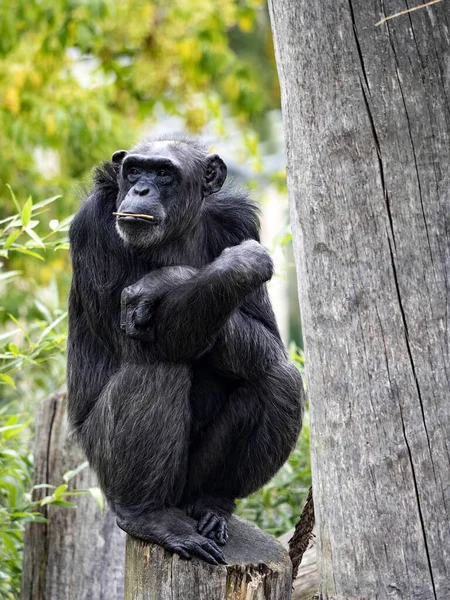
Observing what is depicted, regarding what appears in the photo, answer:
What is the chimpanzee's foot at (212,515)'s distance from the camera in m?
4.42

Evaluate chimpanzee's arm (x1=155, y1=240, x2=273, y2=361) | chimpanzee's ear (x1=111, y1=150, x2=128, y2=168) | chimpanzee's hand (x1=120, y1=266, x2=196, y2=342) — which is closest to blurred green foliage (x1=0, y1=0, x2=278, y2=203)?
chimpanzee's ear (x1=111, y1=150, x2=128, y2=168)

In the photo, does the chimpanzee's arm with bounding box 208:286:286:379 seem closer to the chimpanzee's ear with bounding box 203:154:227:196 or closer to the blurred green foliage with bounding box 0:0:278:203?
the chimpanzee's ear with bounding box 203:154:227:196

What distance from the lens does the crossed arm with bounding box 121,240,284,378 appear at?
4.41 metres

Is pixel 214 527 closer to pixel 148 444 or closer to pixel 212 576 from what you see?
pixel 212 576

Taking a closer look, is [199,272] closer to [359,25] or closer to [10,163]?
[359,25]

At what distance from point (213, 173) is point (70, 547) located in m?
3.04

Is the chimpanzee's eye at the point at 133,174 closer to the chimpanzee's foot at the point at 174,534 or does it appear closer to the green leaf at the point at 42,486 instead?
the chimpanzee's foot at the point at 174,534

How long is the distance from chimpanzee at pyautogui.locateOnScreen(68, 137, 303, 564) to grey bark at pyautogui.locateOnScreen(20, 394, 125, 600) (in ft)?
4.96

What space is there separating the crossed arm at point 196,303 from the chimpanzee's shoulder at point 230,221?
0.44 metres

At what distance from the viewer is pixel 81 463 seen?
6.43 m

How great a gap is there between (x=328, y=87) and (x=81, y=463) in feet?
12.6

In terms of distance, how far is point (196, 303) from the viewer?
14.5 ft

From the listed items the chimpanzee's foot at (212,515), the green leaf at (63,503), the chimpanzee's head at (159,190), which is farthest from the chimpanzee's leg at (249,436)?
the green leaf at (63,503)

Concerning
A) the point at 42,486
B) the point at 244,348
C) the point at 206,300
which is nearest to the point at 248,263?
the point at 206,300
